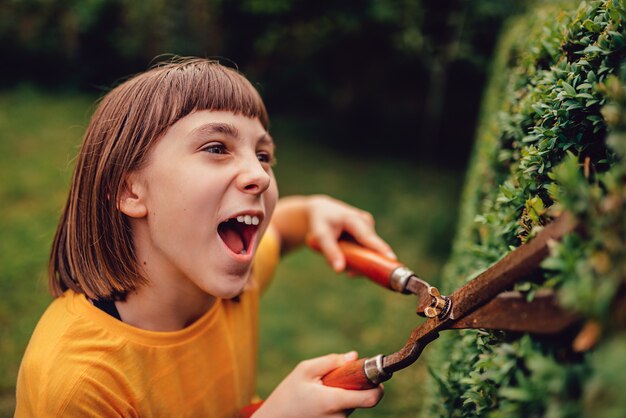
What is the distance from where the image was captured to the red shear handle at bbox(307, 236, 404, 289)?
2.23 m

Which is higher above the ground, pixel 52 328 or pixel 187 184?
pixel 187 184

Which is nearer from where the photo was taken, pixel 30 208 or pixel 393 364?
pixel 393 364

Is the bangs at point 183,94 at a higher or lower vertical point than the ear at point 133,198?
higher

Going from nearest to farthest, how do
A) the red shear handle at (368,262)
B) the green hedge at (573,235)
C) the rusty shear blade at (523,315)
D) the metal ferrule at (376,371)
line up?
1. the green hedge at (573,235)
2. the rusty shear blade at (523,315)
3. the metal ferrule at (376,371)
4. the red shear handle at (368,262)

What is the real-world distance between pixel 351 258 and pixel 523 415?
1623 millimetres

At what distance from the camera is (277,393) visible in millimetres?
1746

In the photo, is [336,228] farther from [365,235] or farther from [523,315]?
[523,315]

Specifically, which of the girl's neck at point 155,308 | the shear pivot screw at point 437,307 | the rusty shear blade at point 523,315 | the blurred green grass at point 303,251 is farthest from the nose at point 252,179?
the blurred green grass at point 303,251

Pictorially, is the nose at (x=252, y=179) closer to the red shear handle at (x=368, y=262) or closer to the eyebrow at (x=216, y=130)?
the eyebrow at (x=216, y=130)

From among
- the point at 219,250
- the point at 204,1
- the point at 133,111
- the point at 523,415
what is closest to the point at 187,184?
the point at 219,250

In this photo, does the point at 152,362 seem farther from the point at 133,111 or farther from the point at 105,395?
the point at 133,111

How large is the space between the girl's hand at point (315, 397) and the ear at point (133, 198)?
895mm

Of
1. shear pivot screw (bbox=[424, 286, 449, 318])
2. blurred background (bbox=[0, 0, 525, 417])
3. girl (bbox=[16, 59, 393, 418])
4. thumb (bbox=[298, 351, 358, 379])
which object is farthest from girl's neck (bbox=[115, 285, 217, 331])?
blurred background (bbox=[0, 0, 525, 417])

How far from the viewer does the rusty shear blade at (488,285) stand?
3.60 feet
